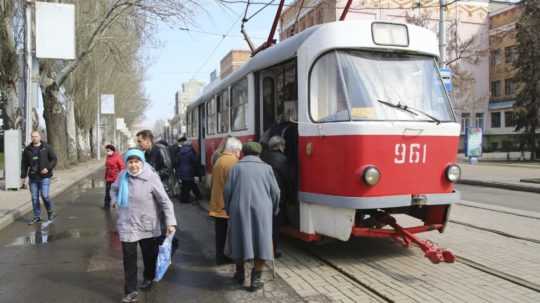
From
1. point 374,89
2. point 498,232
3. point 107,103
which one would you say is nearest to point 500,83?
point 107,103

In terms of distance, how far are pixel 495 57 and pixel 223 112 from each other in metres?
50.1

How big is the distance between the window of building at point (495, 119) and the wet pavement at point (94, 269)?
164 ft

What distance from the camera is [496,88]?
2098 inches

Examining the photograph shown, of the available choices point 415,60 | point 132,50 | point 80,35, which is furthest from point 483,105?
point 415,60

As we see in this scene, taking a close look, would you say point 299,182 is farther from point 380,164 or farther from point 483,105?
point 483,105

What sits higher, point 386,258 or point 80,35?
point 80,35

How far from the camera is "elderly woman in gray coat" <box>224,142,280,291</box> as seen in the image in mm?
5062

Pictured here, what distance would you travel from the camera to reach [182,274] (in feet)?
19.3

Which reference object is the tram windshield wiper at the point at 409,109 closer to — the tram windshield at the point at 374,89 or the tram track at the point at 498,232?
the tram windshield at the point at 374,89

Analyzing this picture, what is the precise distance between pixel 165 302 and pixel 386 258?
9.62ft

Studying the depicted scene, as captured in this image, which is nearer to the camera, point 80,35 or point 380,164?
point 380,164

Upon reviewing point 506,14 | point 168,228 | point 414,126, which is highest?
point 506,14

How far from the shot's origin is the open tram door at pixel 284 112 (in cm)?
664

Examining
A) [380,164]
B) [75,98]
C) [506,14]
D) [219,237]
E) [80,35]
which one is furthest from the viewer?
[506,14]
